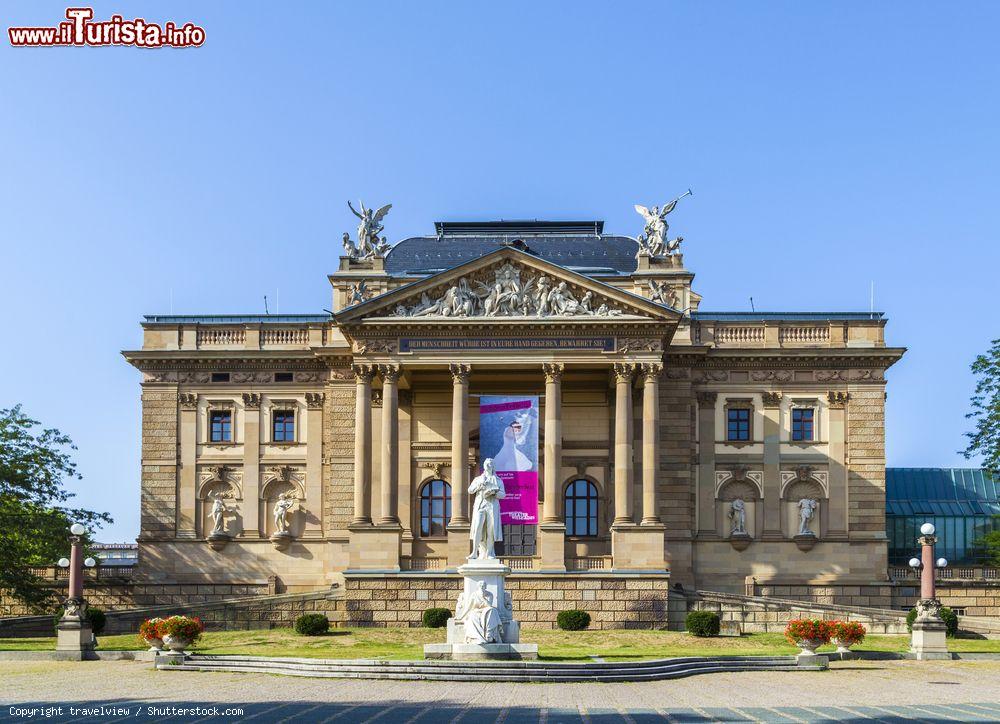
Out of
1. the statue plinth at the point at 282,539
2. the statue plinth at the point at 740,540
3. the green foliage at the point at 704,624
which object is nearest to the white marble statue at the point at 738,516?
the statue plinth at the point at 740,540

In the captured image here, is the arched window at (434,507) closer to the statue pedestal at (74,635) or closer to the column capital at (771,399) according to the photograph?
the column capital at (771,399)

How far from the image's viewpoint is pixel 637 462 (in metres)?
70.5

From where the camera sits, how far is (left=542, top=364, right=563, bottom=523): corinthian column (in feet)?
217

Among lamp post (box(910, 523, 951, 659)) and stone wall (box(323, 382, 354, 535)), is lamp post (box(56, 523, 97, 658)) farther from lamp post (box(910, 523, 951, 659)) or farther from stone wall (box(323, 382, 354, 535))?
lamp post (box(910, 523, 951, 659))

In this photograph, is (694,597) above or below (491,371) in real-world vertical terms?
below

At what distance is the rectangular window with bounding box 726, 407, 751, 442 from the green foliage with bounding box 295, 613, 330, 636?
958 inches

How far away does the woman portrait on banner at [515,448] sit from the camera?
2525 inches

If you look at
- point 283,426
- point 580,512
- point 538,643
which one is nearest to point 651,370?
point 580,512

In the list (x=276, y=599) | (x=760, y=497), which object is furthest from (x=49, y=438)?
(x=760, y=497)

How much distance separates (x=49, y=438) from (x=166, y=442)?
566cm

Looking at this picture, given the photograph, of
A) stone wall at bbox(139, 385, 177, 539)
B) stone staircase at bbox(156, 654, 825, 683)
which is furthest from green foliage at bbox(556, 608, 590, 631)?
stone wall at bbox(139, 385, 177, 539)

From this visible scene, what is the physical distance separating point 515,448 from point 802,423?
16.9 meters

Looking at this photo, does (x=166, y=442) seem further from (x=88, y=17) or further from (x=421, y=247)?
(x=88, y=17)

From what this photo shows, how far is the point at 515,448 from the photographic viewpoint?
6438 centimetres
